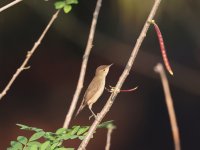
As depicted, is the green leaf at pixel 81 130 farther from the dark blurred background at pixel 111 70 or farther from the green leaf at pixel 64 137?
the dark blurred background at pixel 111 70

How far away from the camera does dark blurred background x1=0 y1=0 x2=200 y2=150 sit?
5812 millimetres

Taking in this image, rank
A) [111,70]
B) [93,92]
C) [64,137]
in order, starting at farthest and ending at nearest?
[111,70], [93,92], [64,137]

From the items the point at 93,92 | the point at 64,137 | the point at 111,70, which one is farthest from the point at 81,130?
the point at 111,70

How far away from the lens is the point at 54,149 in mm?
2387

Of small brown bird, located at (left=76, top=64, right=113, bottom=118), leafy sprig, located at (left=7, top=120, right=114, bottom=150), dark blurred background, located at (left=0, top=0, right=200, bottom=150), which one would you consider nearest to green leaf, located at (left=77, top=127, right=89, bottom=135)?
leafy sprig, located at (left=7, top=120, right=114, bottom=150)

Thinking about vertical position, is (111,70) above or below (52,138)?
below

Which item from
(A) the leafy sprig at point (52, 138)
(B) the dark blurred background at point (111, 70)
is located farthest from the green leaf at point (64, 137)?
(B) the dark blurred background at point (111, 70)

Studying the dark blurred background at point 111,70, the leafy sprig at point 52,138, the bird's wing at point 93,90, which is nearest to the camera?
the leafy sprig at point 52,138

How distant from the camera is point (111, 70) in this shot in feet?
22.2

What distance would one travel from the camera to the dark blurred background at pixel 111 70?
5812mm

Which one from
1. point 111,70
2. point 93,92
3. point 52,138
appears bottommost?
point 111,70

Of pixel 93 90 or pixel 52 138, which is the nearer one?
pixel 52 138

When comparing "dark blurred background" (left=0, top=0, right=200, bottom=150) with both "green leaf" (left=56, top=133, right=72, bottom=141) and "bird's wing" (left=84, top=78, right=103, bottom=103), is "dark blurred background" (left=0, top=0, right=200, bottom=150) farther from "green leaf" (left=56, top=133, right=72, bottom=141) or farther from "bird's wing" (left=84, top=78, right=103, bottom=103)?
"green leaf" (left=56, top=133, right=72, bottom=141)

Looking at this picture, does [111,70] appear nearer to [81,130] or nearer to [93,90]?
[93,90]
